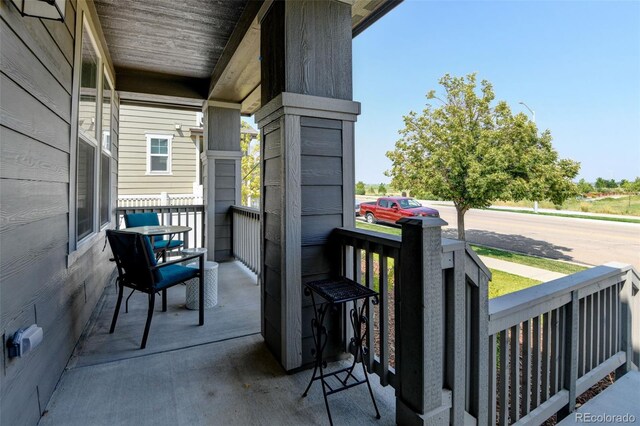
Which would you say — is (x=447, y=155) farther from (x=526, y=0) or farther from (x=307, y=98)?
(x=307, y=98)

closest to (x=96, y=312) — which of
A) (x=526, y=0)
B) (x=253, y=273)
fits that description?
(x=253, y=273)

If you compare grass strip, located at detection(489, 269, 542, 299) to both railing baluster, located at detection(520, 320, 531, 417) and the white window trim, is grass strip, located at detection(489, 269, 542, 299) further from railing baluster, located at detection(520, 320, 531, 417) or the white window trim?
the white window trim

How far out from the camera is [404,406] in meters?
1.46

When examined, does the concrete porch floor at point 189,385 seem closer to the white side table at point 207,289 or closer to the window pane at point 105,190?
the white side table at point 207,289

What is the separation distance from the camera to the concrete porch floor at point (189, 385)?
1571mm

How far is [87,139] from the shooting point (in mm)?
2645

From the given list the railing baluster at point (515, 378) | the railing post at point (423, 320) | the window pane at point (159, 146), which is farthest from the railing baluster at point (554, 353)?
the window pane at point (159, 146)

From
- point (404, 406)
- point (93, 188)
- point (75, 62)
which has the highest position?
point (75, 62)

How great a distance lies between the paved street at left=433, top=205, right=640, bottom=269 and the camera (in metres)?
6.79

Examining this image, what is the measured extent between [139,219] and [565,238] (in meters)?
10.4

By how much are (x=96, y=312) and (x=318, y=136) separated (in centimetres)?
274

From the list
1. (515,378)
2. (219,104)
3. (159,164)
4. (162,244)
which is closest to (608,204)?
(515,378)

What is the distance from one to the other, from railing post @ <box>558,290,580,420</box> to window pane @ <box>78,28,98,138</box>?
354 cm

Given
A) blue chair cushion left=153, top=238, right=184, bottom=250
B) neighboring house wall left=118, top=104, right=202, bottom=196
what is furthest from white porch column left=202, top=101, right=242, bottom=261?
neighboring house wall left=118, top=104, right=202, bottom=196
